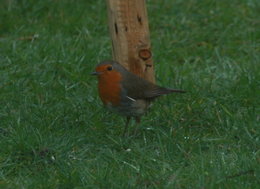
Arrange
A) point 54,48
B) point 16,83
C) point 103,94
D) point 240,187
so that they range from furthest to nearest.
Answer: point 54,48 < point 16,83 < point 103,94 < point 240,187

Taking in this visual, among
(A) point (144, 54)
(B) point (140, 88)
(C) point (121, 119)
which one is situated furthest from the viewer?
Answer: (C) point (121, 119)

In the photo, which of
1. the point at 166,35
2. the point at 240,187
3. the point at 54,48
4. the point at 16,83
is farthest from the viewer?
the point at 166,35

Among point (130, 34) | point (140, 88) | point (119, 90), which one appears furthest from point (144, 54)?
point (119, 90)

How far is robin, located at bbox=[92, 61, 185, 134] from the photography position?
618 cm

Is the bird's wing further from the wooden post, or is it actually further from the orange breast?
the wooden post

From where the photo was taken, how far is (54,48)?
25.5 feet

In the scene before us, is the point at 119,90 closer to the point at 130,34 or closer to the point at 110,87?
the point at 110,87

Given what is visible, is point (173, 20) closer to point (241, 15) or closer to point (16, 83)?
point (241, 15)

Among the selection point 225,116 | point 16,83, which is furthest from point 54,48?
point 225,116

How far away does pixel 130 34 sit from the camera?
6.44 meters

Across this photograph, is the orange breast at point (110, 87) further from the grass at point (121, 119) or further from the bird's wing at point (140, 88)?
the grass at point (121, 119)

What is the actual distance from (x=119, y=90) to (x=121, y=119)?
54 cm

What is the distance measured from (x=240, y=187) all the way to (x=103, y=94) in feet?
5.66

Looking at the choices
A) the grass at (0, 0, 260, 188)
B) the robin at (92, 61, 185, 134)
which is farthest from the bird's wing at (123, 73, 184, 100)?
the grass at (0, 0, 260, 188)
